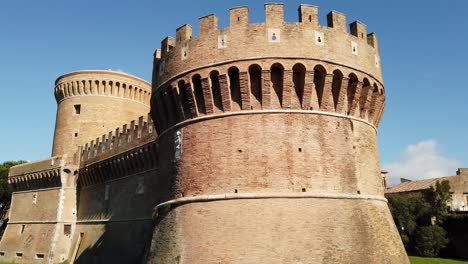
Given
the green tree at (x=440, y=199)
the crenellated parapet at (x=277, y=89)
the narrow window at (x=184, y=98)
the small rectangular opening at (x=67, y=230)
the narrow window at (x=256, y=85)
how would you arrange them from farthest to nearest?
the small rectangular opening at (x=67, y=230) → the green tree at (x=440, y=199) → the narrow window at (x=184, y=98) → the narrow window at (x=256, y=85) → the crenellated parapet at (x=277, y=89)

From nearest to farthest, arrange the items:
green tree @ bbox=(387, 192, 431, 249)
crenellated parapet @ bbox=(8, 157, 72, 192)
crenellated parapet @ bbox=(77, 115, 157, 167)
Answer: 1. crenellated parapet @ bbox=(77, 115, 157, 167)
2. green tree @ bbox=(387, 192, 431, 249)
3. crenellated parapet @ bbox=(8, 157, 72, 192)

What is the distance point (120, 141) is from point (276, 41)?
16305 millimetres

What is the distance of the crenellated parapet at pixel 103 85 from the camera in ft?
107

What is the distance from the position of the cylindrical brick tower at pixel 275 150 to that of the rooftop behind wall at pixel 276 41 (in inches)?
1.3

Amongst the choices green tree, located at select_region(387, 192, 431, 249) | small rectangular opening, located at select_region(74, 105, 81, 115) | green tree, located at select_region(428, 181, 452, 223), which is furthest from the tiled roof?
small rectangular opening, located at select_region(74, 105, 81, 115)

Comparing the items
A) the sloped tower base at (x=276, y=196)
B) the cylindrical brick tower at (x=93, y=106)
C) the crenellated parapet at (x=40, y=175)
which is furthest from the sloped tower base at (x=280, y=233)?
the cylindrical brick tower at (x=93, y=106)

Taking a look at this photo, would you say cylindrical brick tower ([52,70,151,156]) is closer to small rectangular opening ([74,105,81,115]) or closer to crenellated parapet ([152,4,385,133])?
small rectangular opening ([74,105,81,115])

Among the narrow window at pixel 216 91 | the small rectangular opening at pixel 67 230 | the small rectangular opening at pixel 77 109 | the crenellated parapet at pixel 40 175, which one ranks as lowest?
the small rectangular opening at pixel 67 230

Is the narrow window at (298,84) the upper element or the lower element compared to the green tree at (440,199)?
upper

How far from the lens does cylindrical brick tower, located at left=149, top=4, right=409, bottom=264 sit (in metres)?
10.6

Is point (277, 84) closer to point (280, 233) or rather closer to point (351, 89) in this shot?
point (351, 89)

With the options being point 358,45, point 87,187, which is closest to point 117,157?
point 87,187

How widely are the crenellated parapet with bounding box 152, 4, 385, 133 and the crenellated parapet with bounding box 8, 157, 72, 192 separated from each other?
814 inches

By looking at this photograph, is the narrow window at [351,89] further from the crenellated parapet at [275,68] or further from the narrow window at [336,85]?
the narrow window at [336,85]
